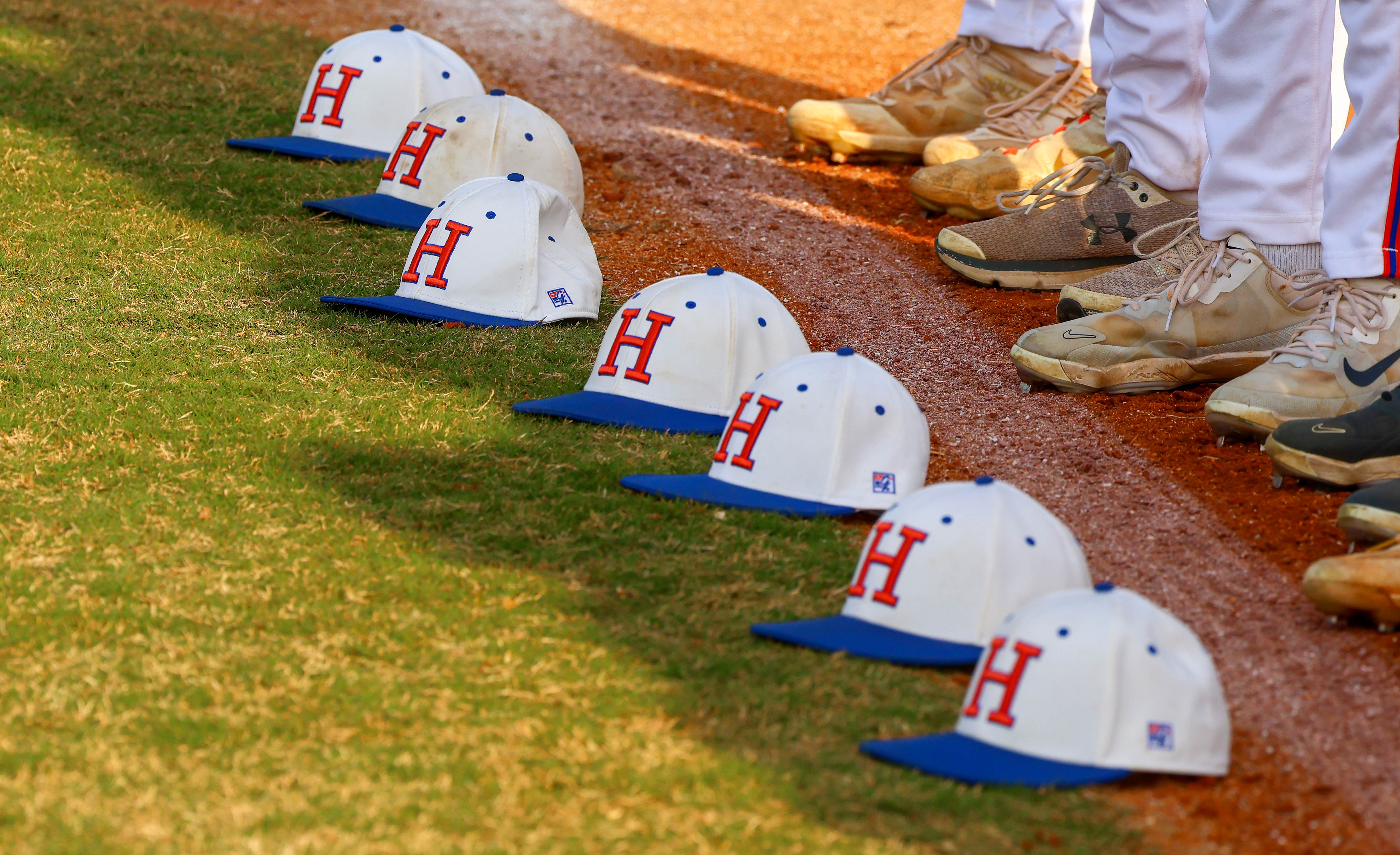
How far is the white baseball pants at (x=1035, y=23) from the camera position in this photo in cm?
514

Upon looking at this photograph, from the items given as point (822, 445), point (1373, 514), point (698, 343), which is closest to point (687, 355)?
point (698, 343)

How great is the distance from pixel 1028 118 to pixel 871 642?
334cm

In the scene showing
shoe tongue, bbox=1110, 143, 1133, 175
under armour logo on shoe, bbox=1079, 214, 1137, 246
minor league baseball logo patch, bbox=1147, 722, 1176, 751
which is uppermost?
shoe tongue, bbox=1110, 143, 1133, 175

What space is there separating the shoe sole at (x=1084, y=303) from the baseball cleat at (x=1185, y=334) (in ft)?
0.51

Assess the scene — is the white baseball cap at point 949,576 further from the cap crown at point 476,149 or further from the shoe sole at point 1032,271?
the cap crown at point 476,149

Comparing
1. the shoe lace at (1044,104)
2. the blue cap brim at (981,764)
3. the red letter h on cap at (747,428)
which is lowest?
the blue cap brim at (981,764)

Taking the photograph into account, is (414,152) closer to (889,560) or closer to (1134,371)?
(1134,371)

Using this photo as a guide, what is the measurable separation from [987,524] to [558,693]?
0.75 metres

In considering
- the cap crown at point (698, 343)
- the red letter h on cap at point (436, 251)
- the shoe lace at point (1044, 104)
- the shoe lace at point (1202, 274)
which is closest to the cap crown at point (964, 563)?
the cap crown at point (698, 343)

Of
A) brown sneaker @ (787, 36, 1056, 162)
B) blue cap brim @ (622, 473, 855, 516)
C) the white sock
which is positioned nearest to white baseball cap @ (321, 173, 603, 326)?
A: blue cap brim @ (622, 473, 855, 516)

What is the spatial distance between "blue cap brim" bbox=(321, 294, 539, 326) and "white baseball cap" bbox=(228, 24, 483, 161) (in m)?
1.53

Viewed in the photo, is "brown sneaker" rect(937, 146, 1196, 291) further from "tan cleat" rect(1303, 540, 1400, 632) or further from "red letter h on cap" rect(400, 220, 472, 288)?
"tan cleat" rect(1303, 540, 1400, 632)

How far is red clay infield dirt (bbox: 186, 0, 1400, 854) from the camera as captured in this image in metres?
2.03

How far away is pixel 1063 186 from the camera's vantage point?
422cm
